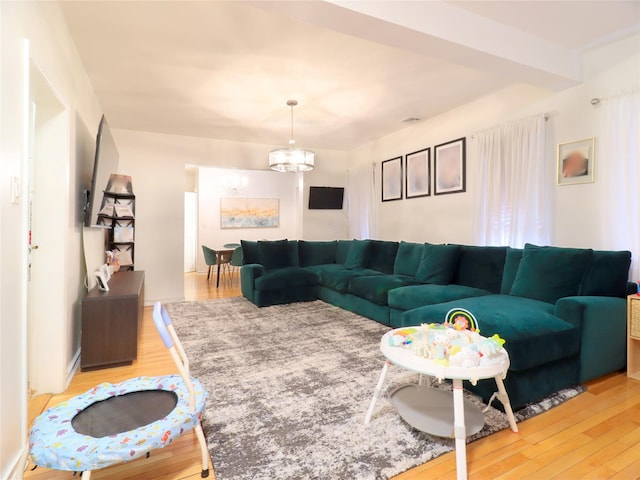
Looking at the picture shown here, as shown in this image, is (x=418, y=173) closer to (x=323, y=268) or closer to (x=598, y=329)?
(x=323, y=268)

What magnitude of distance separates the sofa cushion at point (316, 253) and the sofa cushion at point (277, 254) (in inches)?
6.8

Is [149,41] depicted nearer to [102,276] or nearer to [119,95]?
[119,95]

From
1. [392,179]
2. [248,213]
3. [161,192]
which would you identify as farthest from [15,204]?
[248,213]

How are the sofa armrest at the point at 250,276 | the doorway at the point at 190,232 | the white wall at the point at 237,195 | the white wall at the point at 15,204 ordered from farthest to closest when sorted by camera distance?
the doorway at the point at 190,232 < the white wall at the point at 237,195 < the sofa armrest at the point at 250,276 < the white wall at the point at 15,204

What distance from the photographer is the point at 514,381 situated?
1998 millimetres

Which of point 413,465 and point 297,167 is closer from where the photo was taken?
point 413,465

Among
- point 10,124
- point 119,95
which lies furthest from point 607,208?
point 119,95

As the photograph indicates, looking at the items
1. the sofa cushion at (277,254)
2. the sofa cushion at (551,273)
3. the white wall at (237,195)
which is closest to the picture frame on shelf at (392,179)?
the sofa cushion at (277,254)

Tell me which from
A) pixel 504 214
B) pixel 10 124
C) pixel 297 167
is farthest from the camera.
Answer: pixel 297 167

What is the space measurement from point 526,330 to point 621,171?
5.80 feet

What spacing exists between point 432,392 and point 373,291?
189 centimetres

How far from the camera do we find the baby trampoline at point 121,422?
4.03 ft

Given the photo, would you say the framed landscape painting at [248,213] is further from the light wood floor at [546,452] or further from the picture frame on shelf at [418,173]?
the light wood floor at [546,452]

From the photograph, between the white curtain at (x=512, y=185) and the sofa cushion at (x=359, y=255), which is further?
the sofa cushion at (x=359, y=255)
